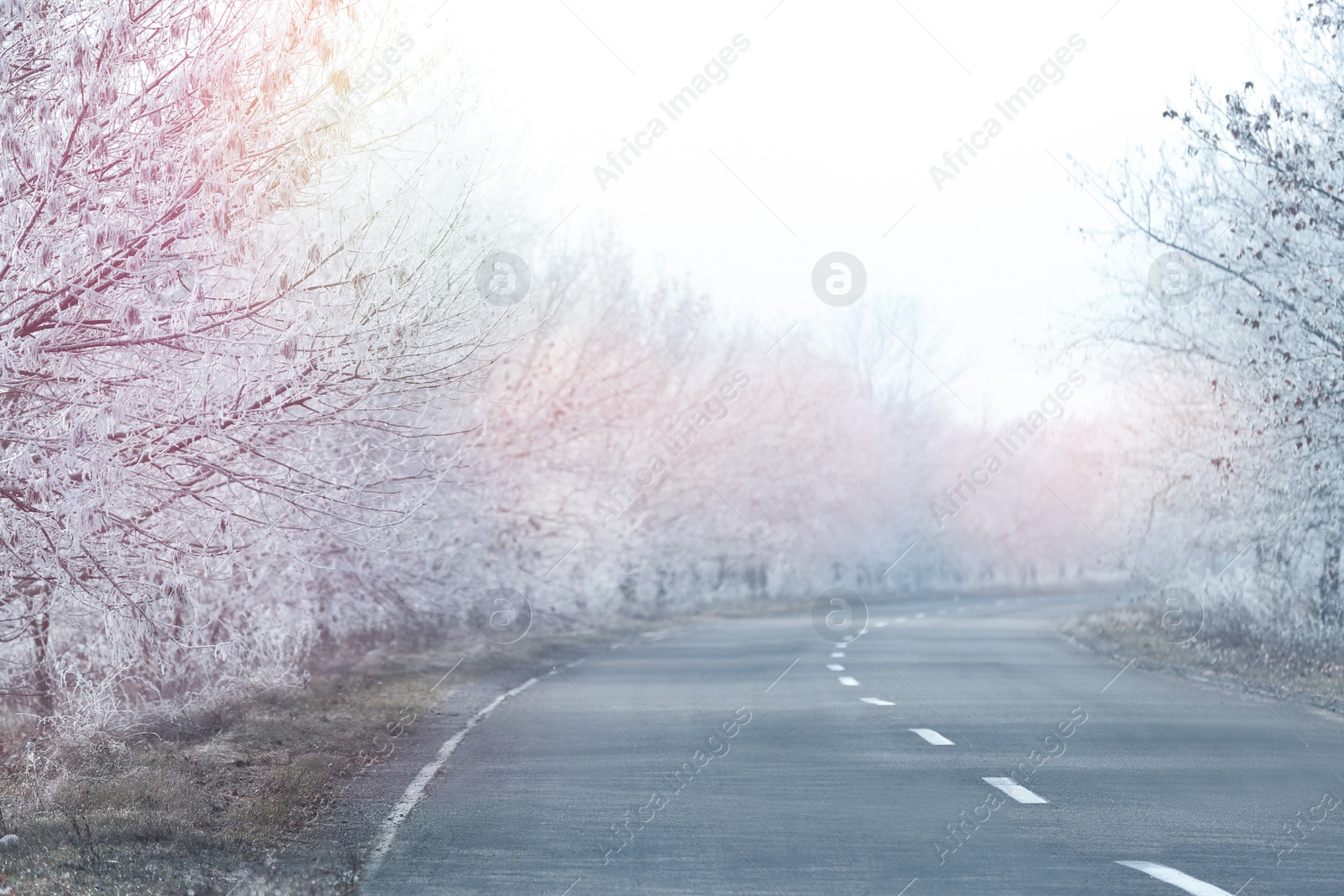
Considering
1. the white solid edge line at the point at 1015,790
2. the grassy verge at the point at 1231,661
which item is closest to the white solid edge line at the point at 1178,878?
the white solid edge line at the point at 1015,790

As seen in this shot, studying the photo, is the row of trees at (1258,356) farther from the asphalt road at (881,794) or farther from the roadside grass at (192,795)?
the roadside grass at (192,795)

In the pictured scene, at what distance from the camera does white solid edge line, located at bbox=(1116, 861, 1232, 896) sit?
830 centimetres

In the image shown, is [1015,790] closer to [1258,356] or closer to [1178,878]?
[1178,878]

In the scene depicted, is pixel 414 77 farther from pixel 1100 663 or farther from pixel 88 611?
pixel 1100 663

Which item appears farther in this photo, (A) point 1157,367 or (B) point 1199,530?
(B) point 1199,530

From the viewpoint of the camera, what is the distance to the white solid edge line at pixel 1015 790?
11.6 metres

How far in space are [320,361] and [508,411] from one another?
76.6ft

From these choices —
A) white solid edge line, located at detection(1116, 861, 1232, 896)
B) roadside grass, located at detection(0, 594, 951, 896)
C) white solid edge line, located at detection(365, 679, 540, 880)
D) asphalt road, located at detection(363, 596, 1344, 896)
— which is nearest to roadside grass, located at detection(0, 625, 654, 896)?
roadside grass, located at detection(0, 594, 951, 896)

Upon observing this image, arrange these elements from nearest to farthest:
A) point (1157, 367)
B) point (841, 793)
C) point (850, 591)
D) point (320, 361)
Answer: point (320, 361) → point (841, 793) → point (1157, 367) → point (850, 591)

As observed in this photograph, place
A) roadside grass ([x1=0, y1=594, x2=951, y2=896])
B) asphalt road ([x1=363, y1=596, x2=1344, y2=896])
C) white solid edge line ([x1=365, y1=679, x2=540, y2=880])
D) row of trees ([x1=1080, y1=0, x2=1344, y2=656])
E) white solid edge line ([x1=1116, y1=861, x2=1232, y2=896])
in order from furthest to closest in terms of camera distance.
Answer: row of trees ([x1=1080, y1=0, x2=1344, y2=656]) < white solid edge line ([x1=365, y1=679, x2=540, y2=880]) < roadside grass ([x1=0, y1=594, x2=951, y2=896]) < asphalt road ([x1=363, y1=596, x2=1344, y2=896]) < white solid edge line ([x1=1116, y1=861, x2=1232, y2=896])

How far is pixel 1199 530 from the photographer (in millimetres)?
34844

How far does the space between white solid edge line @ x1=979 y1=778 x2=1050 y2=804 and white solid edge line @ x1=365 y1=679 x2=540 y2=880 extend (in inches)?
157

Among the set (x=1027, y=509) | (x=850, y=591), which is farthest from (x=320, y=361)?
(x=1027, y=509)

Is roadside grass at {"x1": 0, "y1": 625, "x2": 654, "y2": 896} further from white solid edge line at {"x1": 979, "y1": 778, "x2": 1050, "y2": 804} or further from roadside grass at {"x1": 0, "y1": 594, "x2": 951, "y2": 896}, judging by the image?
white solid edge line at {"x1": 979, "y1": 778, "x2": 1050, "y2": 804}
